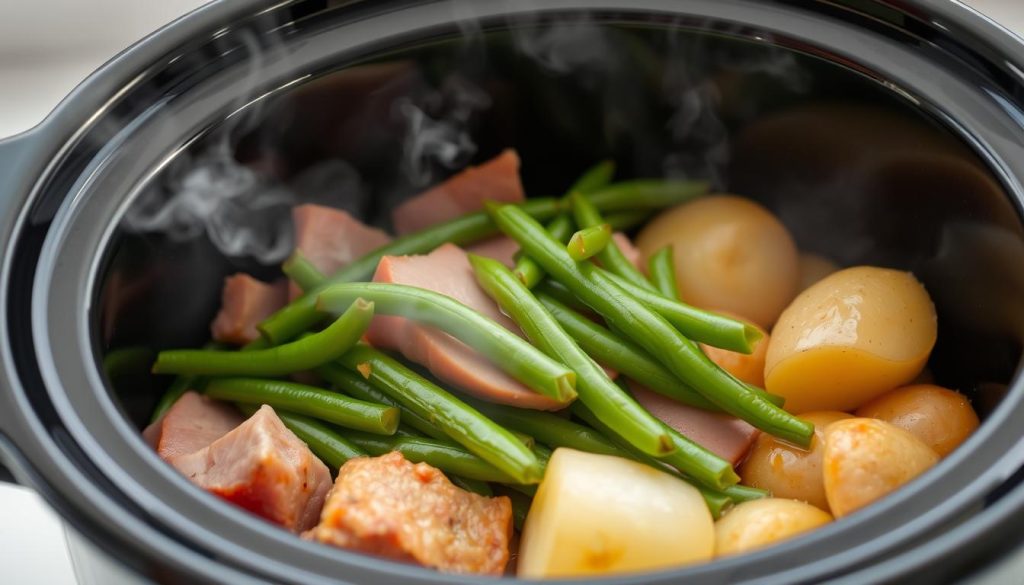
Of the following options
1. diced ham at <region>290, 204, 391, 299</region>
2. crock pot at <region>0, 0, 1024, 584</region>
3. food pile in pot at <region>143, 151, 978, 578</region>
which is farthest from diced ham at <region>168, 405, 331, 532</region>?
diced ham at <region>290, 204, 391, 299</region>

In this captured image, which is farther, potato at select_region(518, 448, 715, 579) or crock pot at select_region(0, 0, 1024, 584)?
potato at select_region(518, 448, 715, 579)

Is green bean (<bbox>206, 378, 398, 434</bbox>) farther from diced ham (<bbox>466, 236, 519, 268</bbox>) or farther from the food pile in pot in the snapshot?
diced ham (<bbox>466, 236, 519, 268</bbox>)

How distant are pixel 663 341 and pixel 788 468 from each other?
300mm

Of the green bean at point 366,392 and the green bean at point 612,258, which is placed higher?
the green bean at point 612,258

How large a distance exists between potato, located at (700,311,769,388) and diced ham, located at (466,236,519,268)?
45 centimetres

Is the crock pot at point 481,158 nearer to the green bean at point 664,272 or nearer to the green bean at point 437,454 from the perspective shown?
the green bean at point 664,272

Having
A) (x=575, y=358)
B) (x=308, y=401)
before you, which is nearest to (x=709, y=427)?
(x=575, y=358)

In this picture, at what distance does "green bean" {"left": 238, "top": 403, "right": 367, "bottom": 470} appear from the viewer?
1811mm

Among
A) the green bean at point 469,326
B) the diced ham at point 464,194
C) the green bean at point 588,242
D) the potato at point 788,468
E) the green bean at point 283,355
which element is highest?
the diced ham at point 464,194

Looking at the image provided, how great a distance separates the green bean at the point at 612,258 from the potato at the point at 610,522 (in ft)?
1.69

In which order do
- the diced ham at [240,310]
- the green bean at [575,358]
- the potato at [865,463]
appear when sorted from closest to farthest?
1. the potato at [865,463]
2. the green bean at [575,358]
3. the diced ham at [240,310]

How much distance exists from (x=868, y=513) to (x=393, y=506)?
2.11 ft

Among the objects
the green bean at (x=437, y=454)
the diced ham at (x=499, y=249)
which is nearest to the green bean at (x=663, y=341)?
the diced ham at (x=499, y=249)

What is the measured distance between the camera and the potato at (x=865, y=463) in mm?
1527
